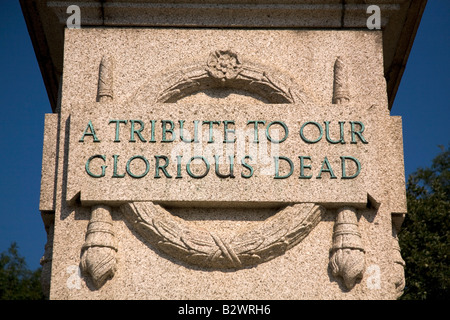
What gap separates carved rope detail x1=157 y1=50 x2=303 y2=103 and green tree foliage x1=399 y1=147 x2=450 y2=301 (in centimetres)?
905

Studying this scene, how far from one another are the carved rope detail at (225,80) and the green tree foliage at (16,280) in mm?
16033

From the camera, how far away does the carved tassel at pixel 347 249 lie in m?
9.70

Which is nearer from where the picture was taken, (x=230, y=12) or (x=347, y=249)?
(x=347, y=249)

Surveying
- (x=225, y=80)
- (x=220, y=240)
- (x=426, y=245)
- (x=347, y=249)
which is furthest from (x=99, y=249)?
(x=426, y=245)

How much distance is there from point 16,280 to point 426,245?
12.7m

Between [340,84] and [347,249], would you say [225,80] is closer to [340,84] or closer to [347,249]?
[340,84]

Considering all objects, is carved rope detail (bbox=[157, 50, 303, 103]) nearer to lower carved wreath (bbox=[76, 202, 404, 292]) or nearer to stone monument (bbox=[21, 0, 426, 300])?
stone monument (bbox=[21, 0, 426, 300])

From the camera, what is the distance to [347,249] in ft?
32.2

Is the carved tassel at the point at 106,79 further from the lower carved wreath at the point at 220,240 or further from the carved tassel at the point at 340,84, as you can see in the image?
the carved tassel at the point at 340,84

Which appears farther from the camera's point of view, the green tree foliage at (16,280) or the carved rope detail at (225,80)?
the green tree foliage at (16,280)

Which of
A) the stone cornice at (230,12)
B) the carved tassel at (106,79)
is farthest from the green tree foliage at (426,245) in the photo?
the carved tassel at (106,79)

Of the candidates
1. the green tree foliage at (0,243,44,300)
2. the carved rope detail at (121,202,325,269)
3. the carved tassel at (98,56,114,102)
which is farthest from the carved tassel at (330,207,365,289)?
the green tree foliage at (0,243,44,300)

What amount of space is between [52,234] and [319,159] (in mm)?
3192

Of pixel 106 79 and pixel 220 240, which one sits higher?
pixel 106 79
